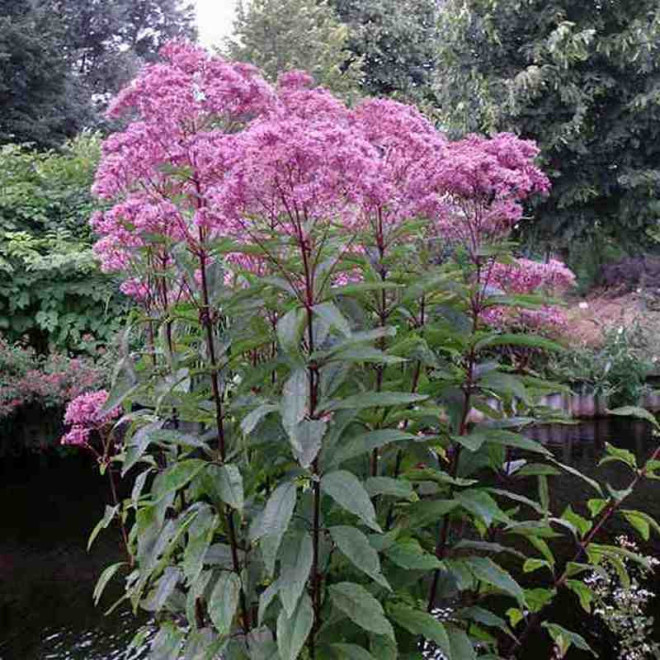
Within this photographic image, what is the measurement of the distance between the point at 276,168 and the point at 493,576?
0.86 meters

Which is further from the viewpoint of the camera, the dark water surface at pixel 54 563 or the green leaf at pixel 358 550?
the dark water surface at pixel 54 563

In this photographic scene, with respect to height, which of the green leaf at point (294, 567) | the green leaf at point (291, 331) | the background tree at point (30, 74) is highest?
the background tree at point (30, 74)

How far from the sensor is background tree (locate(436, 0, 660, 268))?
778 cm

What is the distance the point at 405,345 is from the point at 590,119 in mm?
7932

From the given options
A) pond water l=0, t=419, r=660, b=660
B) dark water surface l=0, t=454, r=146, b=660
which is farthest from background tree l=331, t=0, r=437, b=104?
dark water surface l=0, t=454, r=146, b=660

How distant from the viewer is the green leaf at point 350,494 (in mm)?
1199

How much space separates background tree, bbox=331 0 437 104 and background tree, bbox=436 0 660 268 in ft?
20.5

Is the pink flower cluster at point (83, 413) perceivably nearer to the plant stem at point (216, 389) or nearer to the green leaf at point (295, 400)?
the plant stem at point (216, 389)

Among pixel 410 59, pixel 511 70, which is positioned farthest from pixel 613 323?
pixel 410 59

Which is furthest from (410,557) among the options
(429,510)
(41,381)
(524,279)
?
(41,381)

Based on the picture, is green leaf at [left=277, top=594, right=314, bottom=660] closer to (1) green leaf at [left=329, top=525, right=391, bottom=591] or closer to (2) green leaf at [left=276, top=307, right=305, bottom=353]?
(1) green leaf at [left=329, top=525, right=391, bottom=591]

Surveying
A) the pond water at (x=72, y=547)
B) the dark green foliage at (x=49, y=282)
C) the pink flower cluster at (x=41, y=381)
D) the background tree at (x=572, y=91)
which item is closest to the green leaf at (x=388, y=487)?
the pond water at (x=72, y=547)

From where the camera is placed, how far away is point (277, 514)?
1267mm

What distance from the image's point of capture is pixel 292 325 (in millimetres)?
1266
